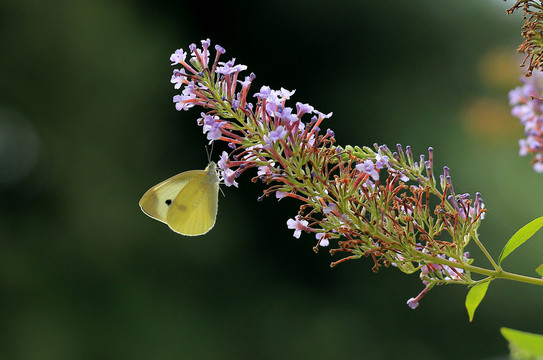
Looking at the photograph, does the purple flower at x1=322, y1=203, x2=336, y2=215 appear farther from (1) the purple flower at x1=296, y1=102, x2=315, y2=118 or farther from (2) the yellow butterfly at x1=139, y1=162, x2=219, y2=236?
(2) the yellow butterfly at x1=139, y1=162, x2=219, y2=236

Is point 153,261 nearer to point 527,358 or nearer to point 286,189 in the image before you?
point 286,189

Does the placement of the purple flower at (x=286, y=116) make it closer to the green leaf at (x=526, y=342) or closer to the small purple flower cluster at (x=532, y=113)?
the small purple flower cluster at (x=532, y=113)

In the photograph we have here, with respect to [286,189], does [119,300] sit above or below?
below

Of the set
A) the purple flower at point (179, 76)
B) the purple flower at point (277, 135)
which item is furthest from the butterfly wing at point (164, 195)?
the purple flower at point (277, 135)

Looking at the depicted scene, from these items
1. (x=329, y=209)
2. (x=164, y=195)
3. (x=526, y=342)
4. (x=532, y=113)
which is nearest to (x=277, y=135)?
(x=329, y=209)

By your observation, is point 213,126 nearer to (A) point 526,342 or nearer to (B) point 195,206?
(A) point 526,342

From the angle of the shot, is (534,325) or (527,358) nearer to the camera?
(527,358)

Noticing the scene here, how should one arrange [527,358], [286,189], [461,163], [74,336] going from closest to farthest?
[527,358] < [286,189] < [74,336] < [461,163]

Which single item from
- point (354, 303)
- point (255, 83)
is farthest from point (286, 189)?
point (354, 303)
